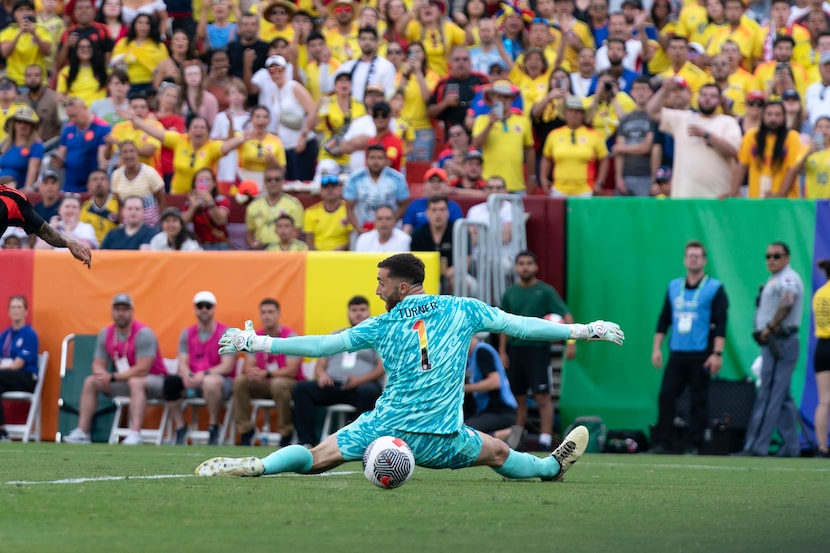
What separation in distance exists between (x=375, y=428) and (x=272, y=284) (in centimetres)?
822

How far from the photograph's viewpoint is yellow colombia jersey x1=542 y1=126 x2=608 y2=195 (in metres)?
18.8

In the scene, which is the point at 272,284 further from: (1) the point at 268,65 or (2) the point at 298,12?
(2) the point at 298,12

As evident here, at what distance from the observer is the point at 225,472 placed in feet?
31.0

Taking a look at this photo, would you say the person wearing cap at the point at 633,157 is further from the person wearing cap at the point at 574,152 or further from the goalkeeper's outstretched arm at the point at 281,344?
the goalkeeper's outstretched arm at the point at 281,344

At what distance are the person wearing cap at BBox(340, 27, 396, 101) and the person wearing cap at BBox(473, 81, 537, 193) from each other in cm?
181

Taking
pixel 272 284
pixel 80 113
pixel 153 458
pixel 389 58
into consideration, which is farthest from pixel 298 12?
pixel 153 458

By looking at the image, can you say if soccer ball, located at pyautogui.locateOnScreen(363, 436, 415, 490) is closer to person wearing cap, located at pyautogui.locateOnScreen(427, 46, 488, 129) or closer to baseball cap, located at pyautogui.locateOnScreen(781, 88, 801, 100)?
baseball cap, located at pyautogui.locateOnScreen(781, 88, 801, 100)

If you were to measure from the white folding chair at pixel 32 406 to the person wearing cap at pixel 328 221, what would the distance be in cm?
338

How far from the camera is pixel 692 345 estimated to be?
53.9 feet

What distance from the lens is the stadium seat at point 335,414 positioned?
53.2 feet

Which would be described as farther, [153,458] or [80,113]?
[80,113]

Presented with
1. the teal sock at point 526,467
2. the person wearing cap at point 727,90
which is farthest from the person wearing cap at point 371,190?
the teal sock at point 526,467

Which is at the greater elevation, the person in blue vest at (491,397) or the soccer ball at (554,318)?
the soccer ball at (554,318)

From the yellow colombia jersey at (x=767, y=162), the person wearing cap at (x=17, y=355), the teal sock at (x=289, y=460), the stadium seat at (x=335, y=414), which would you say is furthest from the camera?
the yellow colombia jersey at (x=767, y=162)
